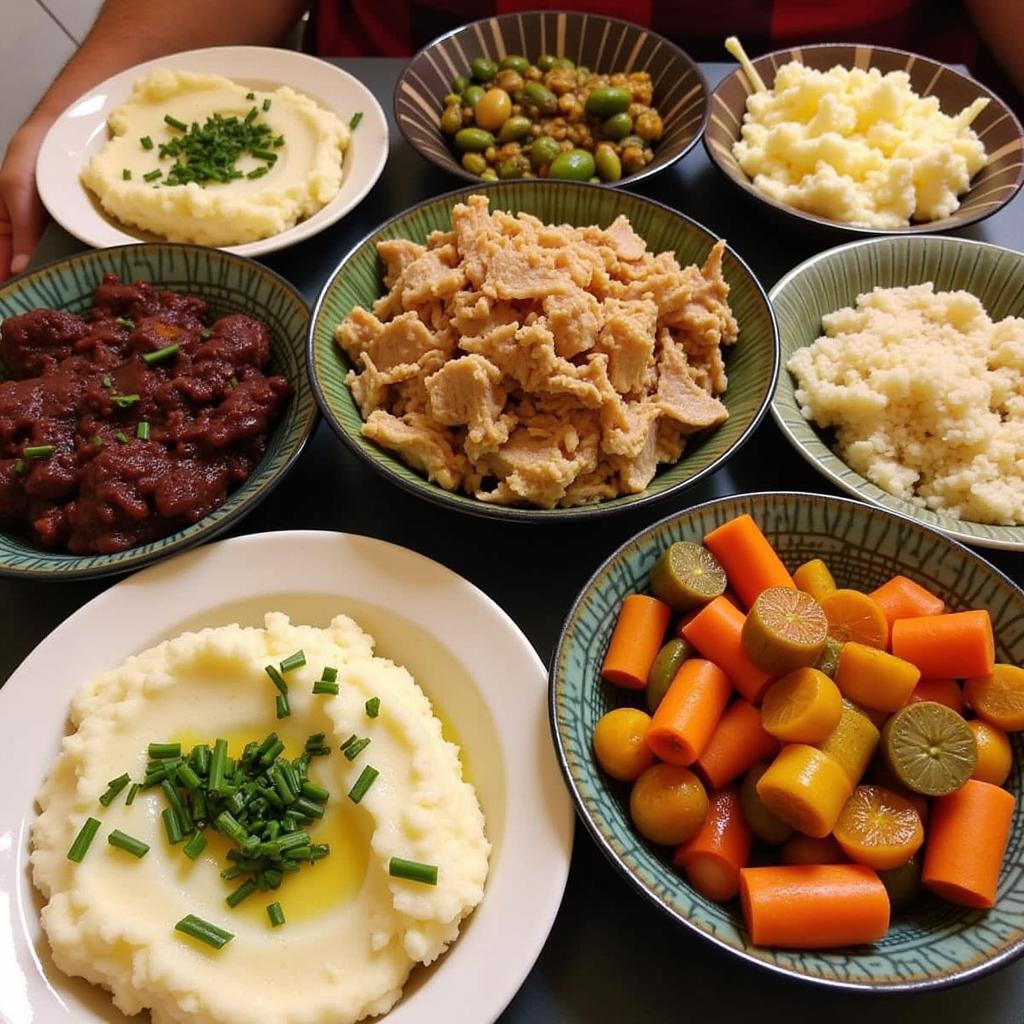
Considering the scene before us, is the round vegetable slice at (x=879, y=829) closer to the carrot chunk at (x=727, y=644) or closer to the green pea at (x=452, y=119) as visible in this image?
the carrot chunk at (x=727, y=644)

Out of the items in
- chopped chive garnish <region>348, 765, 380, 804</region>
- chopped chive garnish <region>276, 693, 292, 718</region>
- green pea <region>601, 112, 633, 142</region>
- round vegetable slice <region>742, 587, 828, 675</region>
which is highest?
green pea <region>601, 112, 633, 142</region>

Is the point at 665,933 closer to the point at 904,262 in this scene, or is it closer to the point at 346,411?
the point at 346,411

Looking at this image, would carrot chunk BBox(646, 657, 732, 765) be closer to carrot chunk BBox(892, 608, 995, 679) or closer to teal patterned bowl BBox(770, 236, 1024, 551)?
carrot chunk BBox(892, 608, 995, 679)

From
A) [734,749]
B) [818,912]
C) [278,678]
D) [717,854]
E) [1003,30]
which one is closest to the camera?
[818,912]

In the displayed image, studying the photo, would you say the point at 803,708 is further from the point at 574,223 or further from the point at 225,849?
the point at 574,223

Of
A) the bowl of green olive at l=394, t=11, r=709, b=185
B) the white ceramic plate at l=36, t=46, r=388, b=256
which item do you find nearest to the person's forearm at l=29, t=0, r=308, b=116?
the white ceramic plate at l=36, t=46, r=388, b=256

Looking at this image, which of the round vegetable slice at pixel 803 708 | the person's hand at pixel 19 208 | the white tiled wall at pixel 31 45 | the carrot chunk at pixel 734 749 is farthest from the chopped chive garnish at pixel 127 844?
the white tiled wall at pixel 31 45

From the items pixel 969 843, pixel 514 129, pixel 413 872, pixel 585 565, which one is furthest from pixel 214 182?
pixel 969 843
